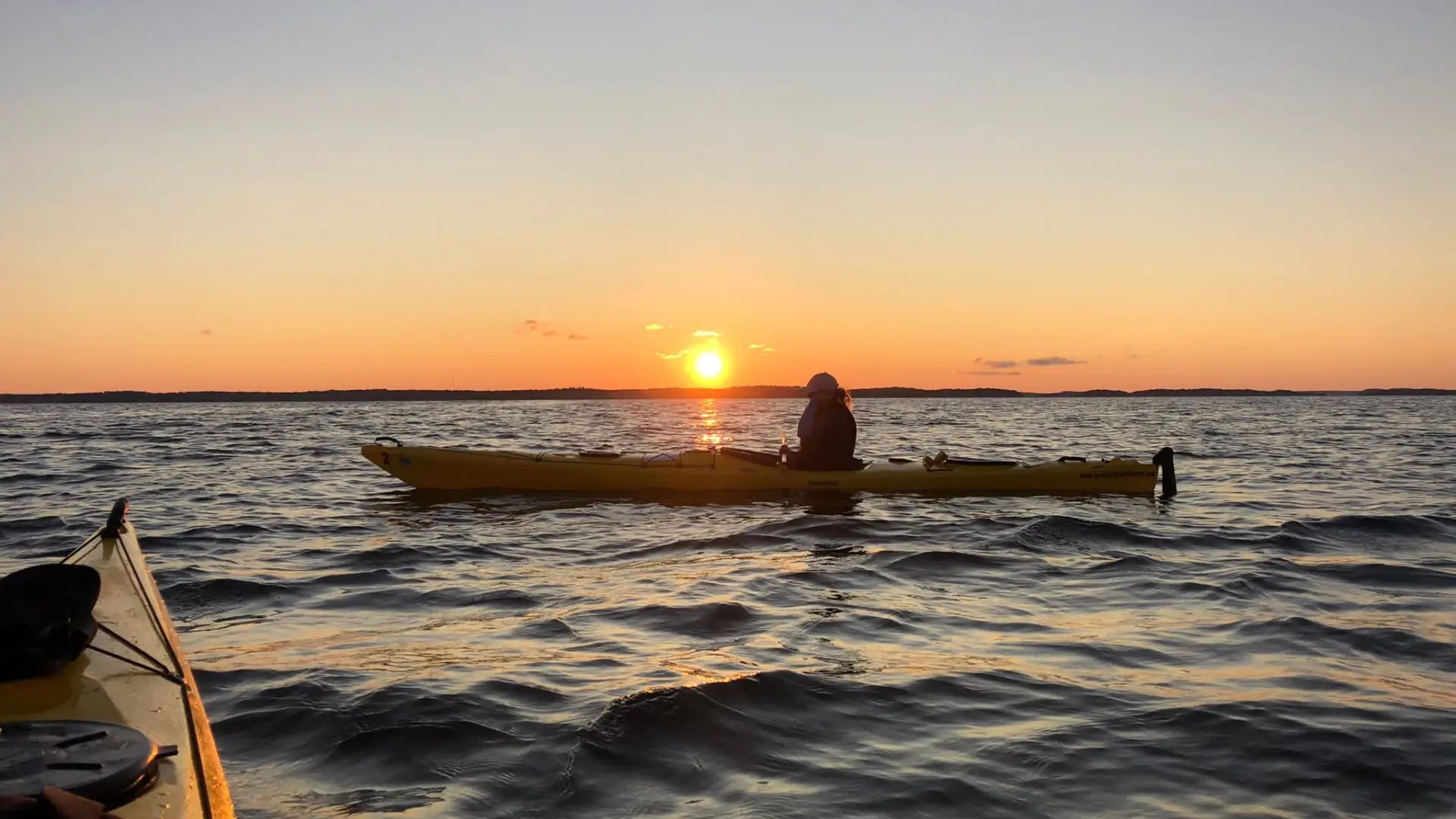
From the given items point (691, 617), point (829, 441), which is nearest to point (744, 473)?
point (829, 441)

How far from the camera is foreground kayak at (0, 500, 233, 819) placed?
2682 millimetres

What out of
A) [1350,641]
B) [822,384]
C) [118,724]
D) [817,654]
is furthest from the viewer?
[822,384]

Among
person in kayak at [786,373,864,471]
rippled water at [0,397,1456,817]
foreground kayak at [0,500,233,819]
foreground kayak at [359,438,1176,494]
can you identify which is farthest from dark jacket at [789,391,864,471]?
foreground kayak at [0,500,233,819]

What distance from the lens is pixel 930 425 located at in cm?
4697

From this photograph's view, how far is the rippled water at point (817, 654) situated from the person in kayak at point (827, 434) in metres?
0.90

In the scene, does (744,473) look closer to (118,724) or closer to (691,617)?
(691,617)

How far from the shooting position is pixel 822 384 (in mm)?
13102

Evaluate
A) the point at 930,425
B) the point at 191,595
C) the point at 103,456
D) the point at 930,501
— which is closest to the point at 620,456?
the point at 930,501

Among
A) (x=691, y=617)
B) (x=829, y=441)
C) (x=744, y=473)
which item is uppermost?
(x=829, y=441)

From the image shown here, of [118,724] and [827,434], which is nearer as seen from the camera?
[118,724]

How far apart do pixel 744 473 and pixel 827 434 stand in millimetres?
1341

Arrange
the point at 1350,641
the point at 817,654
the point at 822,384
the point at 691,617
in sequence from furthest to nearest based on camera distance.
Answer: the point at 822,384
the point at 691,617
the point at 1350,641
the point at 817,654

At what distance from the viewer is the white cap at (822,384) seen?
1309 centimetres

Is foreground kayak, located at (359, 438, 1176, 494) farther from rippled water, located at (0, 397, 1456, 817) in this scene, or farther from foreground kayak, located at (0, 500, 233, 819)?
foreground kayak, located at (0, 500, 233, 819)
